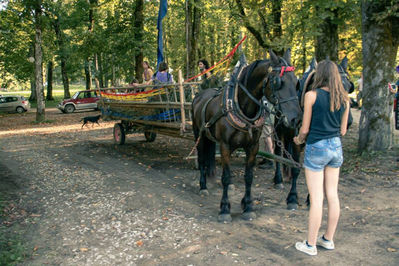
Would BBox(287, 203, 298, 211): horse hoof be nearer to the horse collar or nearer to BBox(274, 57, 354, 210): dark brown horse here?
BBox(274, 57, 354, 210): dark brown horse

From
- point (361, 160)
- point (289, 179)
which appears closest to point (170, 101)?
point (289, 179)

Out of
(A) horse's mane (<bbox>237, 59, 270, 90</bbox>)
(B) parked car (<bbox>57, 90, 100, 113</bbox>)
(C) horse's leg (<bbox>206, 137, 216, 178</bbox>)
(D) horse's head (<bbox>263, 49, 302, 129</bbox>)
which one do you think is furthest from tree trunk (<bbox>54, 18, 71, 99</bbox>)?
(D) horse's head (<bbox>263, 49, 302, 129</bbox>)

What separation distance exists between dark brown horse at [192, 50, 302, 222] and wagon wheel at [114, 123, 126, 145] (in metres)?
6.50

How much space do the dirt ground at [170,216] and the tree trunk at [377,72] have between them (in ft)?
1.67

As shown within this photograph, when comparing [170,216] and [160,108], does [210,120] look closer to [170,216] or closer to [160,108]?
[170,216]

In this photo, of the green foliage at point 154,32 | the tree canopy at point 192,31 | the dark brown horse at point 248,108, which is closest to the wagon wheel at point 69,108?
the tree canopy at point 192,31

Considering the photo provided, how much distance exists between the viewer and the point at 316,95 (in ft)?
12.0

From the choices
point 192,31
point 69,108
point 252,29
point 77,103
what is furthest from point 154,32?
point 252,29

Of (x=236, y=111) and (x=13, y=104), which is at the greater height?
(x=236, y=111)

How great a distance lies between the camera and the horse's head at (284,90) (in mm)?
4309

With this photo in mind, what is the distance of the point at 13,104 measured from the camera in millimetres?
29609

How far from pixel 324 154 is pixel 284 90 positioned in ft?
3.42

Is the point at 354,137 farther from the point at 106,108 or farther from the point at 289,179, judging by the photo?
the point at 106,108

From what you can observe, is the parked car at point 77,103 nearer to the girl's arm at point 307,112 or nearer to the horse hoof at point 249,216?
the horse hoof at point 249,216
